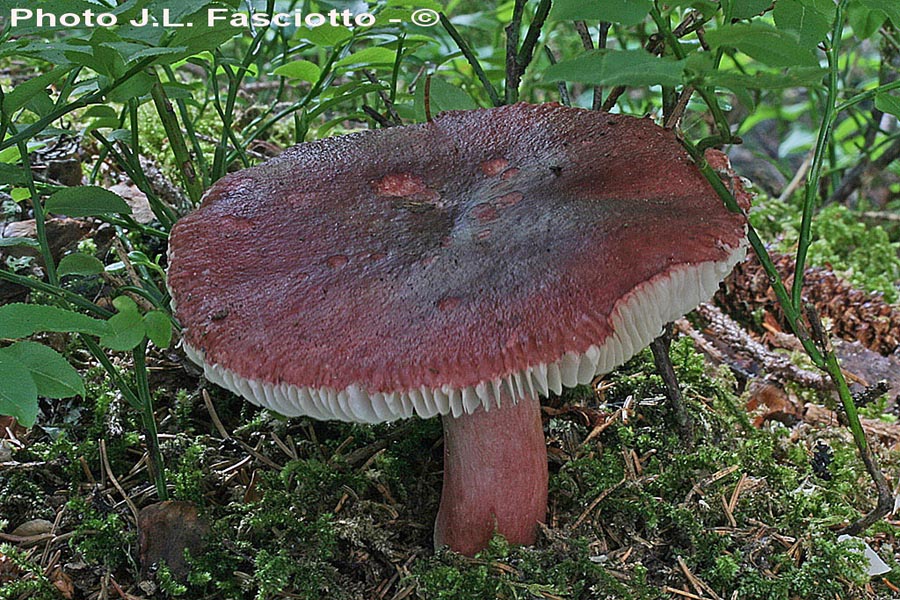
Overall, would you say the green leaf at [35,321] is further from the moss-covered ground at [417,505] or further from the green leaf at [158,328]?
the moss-covered ground at [417,505]

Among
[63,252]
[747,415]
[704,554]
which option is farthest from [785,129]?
[63,252]

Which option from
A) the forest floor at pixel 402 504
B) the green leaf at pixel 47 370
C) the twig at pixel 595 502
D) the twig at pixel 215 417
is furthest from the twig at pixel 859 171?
the green leaf at pixel 47 370

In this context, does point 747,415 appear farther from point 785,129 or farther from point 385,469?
point 785,129

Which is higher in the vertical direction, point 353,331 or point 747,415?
point 353,331

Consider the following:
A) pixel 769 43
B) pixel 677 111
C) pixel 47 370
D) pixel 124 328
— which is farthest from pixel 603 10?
pixel 47 370

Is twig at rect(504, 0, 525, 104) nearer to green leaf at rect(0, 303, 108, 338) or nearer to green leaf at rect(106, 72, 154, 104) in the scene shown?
green leaf at rect(106, 72, 154, 104)

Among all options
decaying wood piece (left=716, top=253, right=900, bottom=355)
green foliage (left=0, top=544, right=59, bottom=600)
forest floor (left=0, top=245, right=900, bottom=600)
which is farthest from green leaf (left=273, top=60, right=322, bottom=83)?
decaying wood piece (left=716, top=253, right=900, bottom=355)
